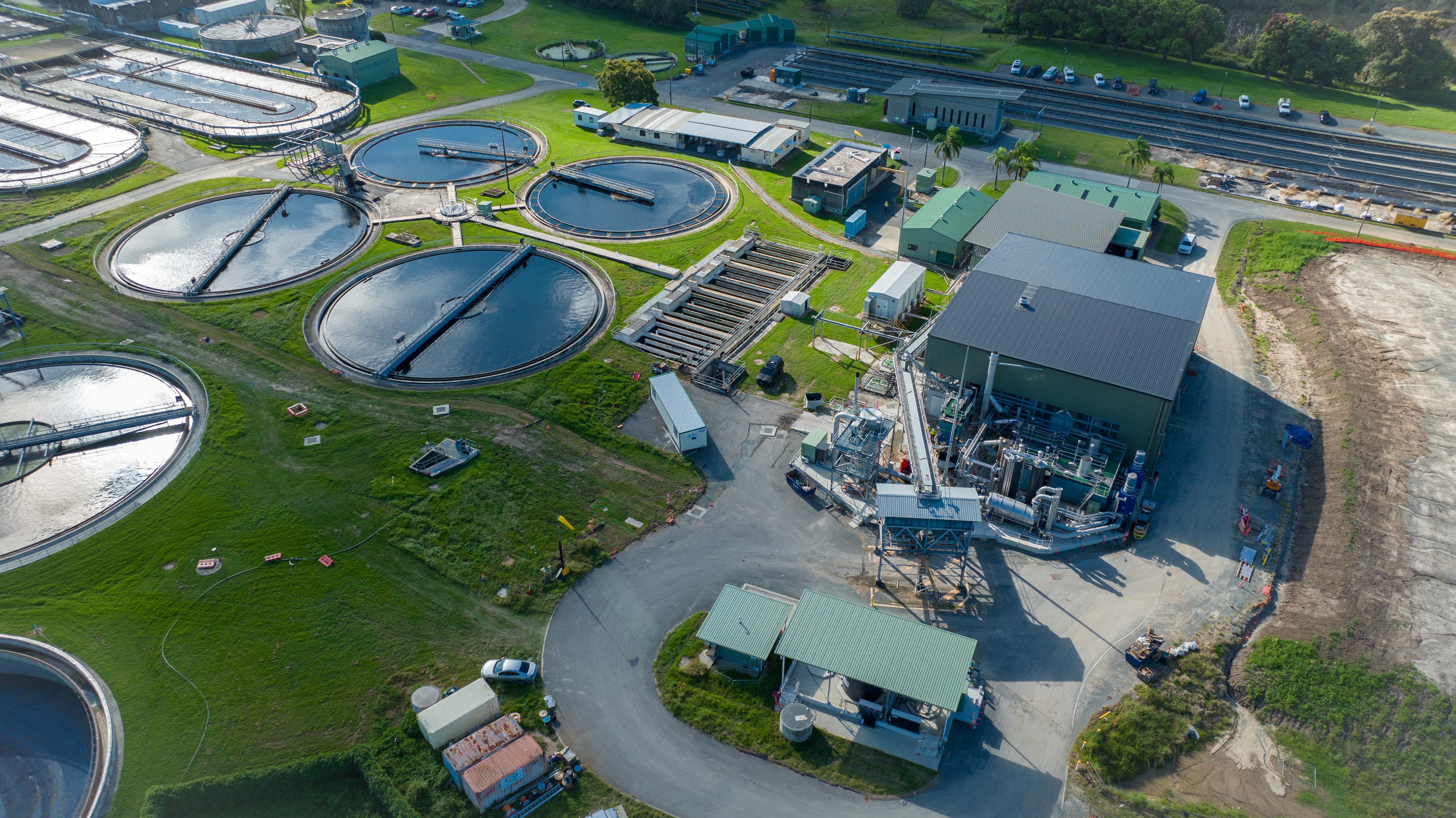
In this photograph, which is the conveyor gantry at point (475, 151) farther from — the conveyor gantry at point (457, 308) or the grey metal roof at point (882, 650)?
the grey metal roof at point (882, 650)

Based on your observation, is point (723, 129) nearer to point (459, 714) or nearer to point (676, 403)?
point (676, 403)

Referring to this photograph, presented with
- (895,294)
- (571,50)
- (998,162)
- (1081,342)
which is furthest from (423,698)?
(571,50)

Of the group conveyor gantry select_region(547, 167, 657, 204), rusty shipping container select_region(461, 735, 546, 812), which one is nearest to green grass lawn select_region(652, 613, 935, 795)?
rusty shipping container select_region(461, 735, 546, 812)

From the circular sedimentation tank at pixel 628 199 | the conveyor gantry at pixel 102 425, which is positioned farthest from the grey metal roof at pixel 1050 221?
the conveyor gantry at pixel 102 425

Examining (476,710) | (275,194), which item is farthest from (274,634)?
(275,194)

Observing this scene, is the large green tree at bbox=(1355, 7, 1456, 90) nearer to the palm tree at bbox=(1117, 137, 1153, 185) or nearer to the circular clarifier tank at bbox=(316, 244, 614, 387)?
the palm tree at bbox=(1117, 137, 1153, 185)

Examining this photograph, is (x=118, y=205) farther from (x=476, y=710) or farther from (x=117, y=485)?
(x=476, y=710)
